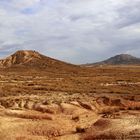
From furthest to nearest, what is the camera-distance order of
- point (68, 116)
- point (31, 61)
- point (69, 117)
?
1. point (31, 61)
2. point (68, 116)
3. point (69, 117)

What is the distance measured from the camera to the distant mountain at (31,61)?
9562cm

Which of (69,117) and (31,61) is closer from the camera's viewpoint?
(69,117)

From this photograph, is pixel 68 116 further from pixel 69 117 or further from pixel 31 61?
pixel 31 61

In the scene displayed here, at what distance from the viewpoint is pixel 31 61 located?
9962 cm

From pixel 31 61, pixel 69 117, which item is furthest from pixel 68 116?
pixel 31 61

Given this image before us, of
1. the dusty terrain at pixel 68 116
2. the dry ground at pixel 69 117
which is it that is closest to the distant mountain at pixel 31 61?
the dusty terrain at pixel 68 116

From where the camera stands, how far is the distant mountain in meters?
95.6

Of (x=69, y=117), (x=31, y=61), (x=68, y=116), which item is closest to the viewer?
(x=69, y=117)

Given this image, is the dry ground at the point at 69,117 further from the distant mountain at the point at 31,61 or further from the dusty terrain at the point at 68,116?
the distant mountain at the point at 31,61

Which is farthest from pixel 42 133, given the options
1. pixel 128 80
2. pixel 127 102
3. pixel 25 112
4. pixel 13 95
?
pixel 128 80

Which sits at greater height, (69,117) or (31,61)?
(31,61)

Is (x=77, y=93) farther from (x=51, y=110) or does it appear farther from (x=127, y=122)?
(x=127, y=122)

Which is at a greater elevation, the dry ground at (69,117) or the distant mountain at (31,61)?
the distant mountain at (31,61)

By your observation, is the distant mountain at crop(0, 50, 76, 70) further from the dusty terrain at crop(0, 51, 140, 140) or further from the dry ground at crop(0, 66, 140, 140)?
the dry ground at crop(0, 66, 140, 140)
